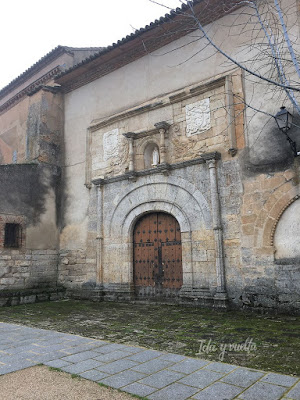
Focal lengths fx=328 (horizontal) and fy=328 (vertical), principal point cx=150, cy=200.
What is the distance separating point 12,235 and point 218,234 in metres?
5.88

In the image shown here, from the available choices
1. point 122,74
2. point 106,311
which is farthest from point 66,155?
point 106,311

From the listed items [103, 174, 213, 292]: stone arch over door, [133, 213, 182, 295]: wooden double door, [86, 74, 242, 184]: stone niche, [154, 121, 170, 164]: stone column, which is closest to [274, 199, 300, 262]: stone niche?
[103, 174, 213, 292]: stone arch over door

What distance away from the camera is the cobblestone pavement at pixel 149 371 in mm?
2660

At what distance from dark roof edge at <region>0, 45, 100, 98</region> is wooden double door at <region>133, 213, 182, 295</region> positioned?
30.8 feet

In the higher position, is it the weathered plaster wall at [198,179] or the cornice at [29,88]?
the cornice at [29,88]

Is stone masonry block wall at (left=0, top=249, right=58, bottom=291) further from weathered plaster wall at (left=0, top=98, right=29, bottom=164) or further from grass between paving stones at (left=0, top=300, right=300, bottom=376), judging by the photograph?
weathered plaster wall at (left=0, top=98, right=29, bottom=164)

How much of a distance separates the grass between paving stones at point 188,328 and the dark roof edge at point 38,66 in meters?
10.9

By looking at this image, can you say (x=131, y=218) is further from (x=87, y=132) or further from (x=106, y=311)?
(x=87, y=132)

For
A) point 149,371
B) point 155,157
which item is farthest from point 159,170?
point 149,371

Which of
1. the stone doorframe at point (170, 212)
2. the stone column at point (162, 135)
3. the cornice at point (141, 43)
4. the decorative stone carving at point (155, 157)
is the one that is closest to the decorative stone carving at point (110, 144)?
the stone doorframe at point (170, 212)

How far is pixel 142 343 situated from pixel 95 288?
4.85 meters

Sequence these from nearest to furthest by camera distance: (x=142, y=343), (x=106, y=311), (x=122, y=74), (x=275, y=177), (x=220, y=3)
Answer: (x=142, y=343) → (x=275, y=177) → (x=106, y=311) → (x=220, y=3) → (x=122, y=74)

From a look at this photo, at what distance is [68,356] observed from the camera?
3676mm

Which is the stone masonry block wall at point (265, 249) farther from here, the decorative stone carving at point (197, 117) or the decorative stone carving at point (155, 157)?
the decorative stone carving at point (155, 157)
